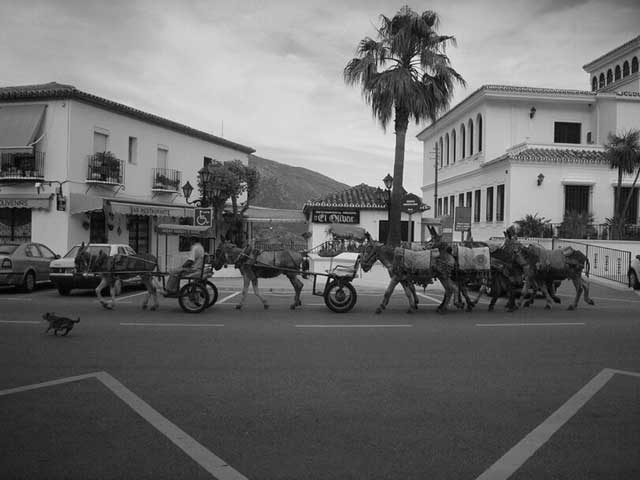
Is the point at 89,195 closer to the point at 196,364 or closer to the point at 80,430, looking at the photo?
the point at 196,364

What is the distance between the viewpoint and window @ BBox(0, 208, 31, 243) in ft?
89.8

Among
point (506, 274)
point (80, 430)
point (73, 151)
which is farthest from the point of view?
point (73, 151)

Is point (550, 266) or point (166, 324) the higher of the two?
point (550, 266)

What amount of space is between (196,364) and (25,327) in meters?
4.81

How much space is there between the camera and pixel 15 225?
90.4 ft

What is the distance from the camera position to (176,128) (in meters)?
34.7

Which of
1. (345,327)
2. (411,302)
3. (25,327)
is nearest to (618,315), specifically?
(411,302)

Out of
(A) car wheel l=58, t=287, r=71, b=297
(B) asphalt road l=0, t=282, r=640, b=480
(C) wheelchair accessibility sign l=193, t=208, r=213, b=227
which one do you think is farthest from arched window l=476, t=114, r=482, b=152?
(B) asphalt road l=0, t=282, r=640, b=480

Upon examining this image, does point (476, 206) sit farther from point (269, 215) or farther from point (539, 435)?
point (539, 435)

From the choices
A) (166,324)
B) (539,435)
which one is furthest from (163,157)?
(539,435)

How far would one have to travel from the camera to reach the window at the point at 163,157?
111 ft

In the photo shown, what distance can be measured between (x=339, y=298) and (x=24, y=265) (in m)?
10.6

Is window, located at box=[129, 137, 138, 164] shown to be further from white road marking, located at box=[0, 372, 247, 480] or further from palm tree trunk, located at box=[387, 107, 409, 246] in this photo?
white road marking, located at box=[0, 372, 247, 480]

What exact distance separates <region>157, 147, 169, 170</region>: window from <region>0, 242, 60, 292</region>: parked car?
1373 centimetres
